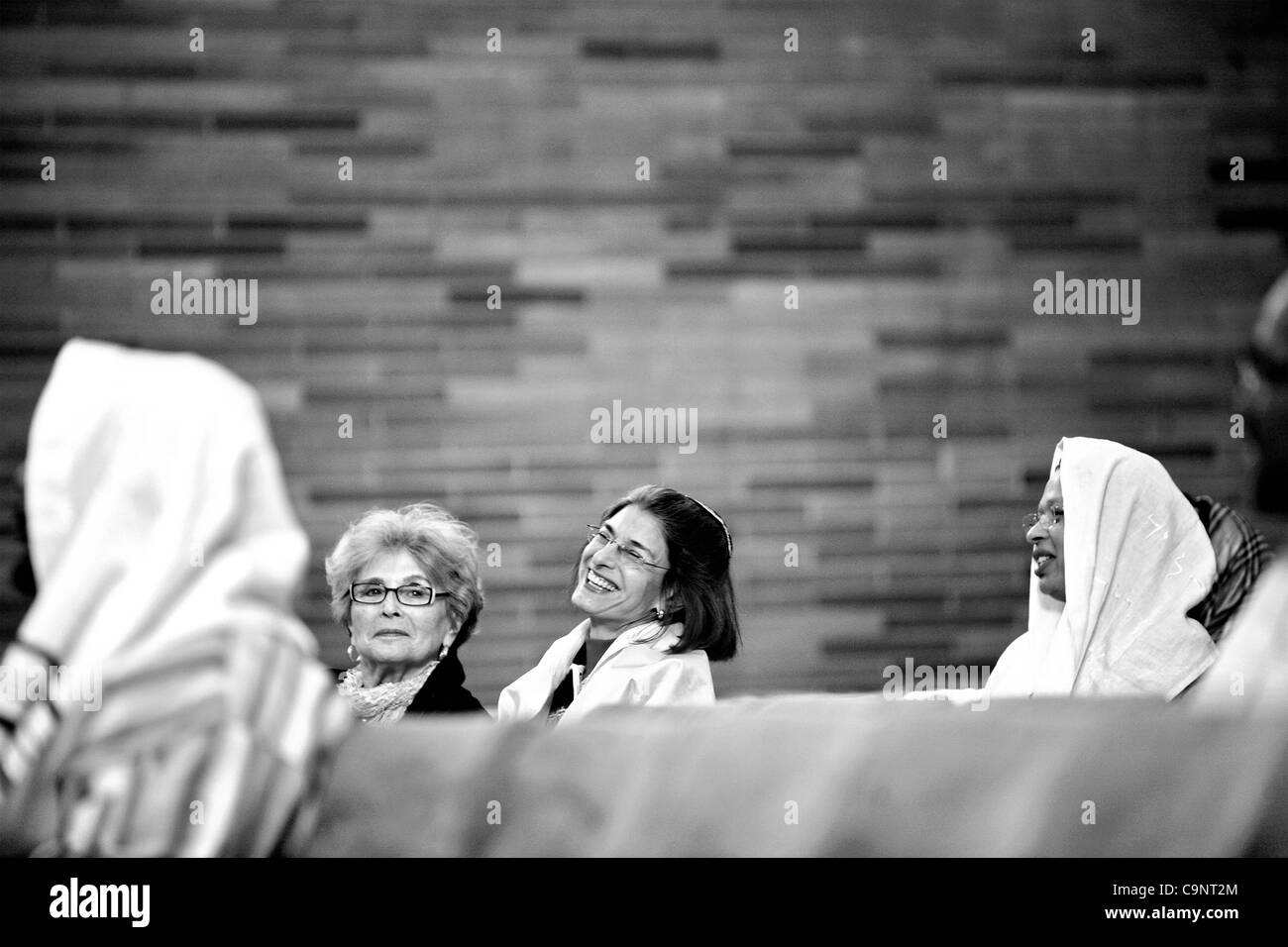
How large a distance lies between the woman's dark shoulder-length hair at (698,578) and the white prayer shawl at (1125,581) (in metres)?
0.66

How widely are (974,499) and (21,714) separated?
2.80 meters

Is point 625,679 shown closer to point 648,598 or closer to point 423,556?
point 648,598

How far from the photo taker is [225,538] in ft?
5.87

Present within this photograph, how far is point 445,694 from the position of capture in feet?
9.27

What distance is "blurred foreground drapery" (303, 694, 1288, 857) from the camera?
1959mm

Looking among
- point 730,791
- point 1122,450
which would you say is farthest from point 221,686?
point 1122,450
